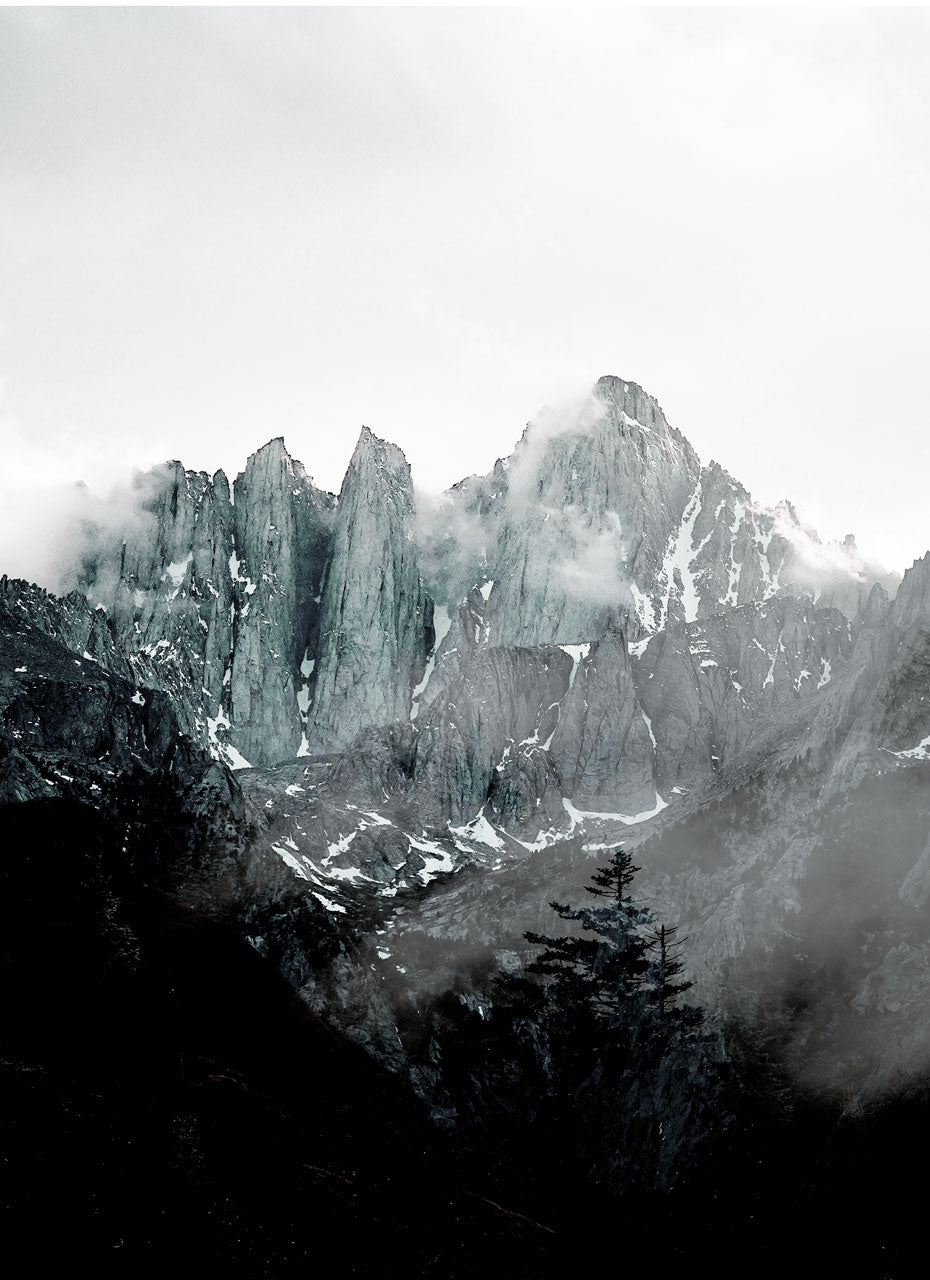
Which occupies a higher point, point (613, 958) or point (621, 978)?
point (613, 958)

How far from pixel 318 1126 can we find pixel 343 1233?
584 inches

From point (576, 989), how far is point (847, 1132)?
139 feet

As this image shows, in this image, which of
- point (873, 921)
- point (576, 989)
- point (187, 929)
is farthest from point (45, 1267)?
point (873, 921)

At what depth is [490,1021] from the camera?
507 feet

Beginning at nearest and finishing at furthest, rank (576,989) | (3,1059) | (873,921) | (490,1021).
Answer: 1. (3,1059)
2. (576,989)
3. (873,921)
4. (490,1021)

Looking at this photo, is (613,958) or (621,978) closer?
(613,958)

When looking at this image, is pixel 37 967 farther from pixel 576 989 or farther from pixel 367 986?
pixel 367 986

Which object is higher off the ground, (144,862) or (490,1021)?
(144,862)

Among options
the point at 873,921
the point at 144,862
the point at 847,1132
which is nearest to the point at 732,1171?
the point at 847,1132

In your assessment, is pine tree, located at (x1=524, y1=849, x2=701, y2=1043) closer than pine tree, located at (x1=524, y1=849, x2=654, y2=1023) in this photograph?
Yes

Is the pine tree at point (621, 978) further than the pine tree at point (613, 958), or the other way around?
the pine tree at point (613, 958)

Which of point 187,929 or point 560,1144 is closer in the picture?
point 187,929

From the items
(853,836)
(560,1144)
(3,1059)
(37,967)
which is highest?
(853,836)

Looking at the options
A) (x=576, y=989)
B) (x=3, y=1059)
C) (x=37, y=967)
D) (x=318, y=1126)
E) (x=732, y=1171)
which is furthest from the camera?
(x=576, y=989)
